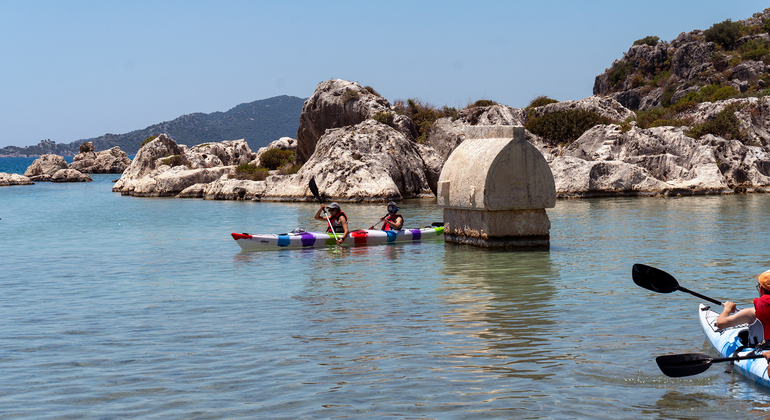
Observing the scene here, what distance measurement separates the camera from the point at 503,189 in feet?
48.0

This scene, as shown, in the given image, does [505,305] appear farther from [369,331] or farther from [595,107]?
[595,107]

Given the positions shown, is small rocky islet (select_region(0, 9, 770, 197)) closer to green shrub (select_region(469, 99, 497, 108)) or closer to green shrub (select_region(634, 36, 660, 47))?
green shrub (select_region(469, 99, 497, 108))

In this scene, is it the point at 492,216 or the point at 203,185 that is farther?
the point at 203,185

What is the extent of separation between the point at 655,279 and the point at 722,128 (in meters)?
34.4

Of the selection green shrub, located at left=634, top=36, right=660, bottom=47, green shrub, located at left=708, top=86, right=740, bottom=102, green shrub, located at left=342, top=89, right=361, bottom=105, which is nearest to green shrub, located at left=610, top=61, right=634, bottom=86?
green shrub, located at left=634, top=36, right=660, bottom=47

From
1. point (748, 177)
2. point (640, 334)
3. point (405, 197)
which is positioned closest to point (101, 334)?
point (640, 334)

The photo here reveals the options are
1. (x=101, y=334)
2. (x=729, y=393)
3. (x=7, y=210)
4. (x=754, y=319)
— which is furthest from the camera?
(x=7, y=210)

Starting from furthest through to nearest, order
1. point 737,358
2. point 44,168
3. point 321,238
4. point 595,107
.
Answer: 1. point 44,168
2. point 595,107
3. point 321,238
4. point 737,358

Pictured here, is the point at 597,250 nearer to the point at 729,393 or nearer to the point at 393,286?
the point at 393,286

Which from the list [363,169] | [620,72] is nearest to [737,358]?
[363,169]

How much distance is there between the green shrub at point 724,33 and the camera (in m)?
67.2

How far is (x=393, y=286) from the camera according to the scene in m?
11.1

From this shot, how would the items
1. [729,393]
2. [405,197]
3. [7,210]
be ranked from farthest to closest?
[405,197]
[7,210]
[729,393]

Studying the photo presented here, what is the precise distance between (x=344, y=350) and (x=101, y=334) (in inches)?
116
